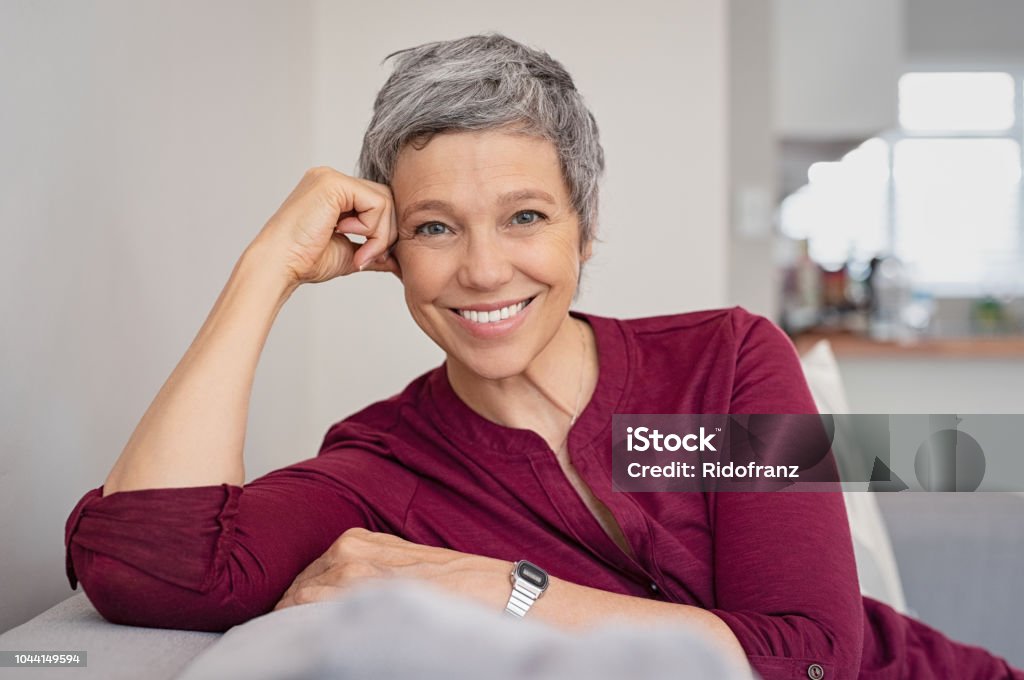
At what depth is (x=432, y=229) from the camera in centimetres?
128

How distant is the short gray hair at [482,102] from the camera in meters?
1.21

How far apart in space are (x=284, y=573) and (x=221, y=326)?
288 mm

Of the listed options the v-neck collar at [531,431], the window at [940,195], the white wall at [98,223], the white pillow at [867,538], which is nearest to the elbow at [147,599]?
the white wall at [98,223]

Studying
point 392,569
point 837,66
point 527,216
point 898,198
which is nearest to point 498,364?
point 527,216

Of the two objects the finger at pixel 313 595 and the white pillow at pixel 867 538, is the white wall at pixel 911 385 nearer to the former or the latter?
the white pillow at pixel 867 538

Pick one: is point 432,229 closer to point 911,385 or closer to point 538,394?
point 538,394

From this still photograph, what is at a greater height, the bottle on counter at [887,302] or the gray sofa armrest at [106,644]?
the gray sofa armrest at [106,644]

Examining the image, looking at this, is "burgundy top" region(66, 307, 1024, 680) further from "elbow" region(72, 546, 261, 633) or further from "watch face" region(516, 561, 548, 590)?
"watch face" region(516, 561, 548, 590)

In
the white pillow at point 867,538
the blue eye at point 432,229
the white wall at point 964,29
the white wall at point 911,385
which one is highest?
the white wall at point 964,29

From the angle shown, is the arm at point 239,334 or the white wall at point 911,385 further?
the white wall at point 911,385

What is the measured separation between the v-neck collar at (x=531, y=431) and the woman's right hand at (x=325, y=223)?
229mm

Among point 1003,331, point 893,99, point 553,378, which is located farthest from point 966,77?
point 553,378

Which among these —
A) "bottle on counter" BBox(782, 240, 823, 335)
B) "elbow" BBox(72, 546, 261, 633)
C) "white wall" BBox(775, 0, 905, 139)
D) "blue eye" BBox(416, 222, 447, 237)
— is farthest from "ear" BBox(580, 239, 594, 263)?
"bottle on counter" BBox(782, 240, 823, 335)

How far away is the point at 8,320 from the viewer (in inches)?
47.4
